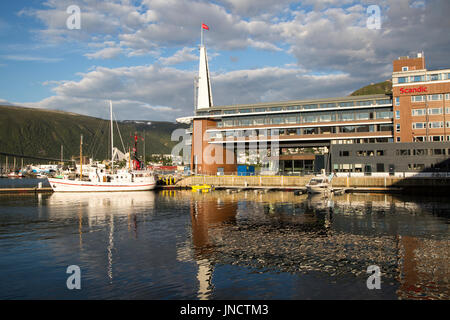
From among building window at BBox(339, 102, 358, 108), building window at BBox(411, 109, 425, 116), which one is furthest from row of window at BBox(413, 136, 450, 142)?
building window at BBox(339, 102, 358, 108)

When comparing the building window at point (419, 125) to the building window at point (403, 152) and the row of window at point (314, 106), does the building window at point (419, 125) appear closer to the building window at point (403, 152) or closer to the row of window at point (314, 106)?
the building window at point (403, 152)

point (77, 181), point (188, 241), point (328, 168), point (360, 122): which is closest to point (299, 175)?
point (328, 168)

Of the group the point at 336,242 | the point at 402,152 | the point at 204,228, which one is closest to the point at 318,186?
the point at 402,152

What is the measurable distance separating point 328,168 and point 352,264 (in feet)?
243

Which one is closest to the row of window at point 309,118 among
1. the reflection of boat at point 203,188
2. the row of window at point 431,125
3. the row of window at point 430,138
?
the row of window at point 431,125

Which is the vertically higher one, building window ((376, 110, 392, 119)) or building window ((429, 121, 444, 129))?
building window ((376, 110, 392, 119))

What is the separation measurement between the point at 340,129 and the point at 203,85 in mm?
48586

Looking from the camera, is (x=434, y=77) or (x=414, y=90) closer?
(x=434, y=77)

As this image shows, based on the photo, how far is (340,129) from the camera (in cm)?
9756

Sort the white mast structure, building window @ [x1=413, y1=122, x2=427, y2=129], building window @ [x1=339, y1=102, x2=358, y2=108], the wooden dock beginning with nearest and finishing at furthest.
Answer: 1. building window @ [x1=413, y1=122, x2=427, y2=129]
2. the wooden dock
3. building window @ [x1=339, y1=102, x2=358, y2=108]
4. the white mast structure

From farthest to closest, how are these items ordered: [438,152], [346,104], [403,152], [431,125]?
[346,104], [431,125], [403,152], [438,152]

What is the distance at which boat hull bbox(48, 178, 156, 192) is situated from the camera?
91062 mm

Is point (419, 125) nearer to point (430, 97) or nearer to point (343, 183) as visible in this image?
point (430, 97)

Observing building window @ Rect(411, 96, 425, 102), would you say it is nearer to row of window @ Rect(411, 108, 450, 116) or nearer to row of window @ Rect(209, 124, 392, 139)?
row of window @ Rect(411, 108, 450, 116)
